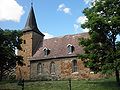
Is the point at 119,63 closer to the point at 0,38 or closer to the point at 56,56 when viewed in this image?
the point at 0,38

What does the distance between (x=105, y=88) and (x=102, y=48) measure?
436cm

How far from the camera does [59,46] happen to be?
48.5 metres

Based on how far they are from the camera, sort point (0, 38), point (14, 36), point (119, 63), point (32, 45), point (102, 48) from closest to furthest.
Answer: point (119, 63), point (102, 48), point (0, 38), point (14, 36), point (32, 45)

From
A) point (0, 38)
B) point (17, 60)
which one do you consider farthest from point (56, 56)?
point (0, 38)

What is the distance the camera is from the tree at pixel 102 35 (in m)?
28.6

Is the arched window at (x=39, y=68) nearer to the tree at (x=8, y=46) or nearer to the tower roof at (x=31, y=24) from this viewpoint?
the tower roof at (x=31, y=24)

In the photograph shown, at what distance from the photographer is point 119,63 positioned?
27203 millimetres

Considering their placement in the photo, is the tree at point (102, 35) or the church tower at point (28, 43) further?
the church tower at point (28, 43)

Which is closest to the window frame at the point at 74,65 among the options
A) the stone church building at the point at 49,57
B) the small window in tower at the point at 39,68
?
the stone church building at the point at 49,57

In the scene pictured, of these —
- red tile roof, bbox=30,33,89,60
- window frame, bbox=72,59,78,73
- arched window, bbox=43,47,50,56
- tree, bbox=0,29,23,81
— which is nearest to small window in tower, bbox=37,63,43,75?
red tile roof, bbox=30,33,89,60

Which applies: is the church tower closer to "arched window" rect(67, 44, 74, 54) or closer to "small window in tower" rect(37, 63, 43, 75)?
"small window in tower" rect(37, 63, 43, 75)

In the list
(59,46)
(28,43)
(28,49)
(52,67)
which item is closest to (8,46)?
(52,67)

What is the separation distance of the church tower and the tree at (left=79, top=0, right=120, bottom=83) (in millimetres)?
21574

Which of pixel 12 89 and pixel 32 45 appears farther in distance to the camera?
pixel 32 45
